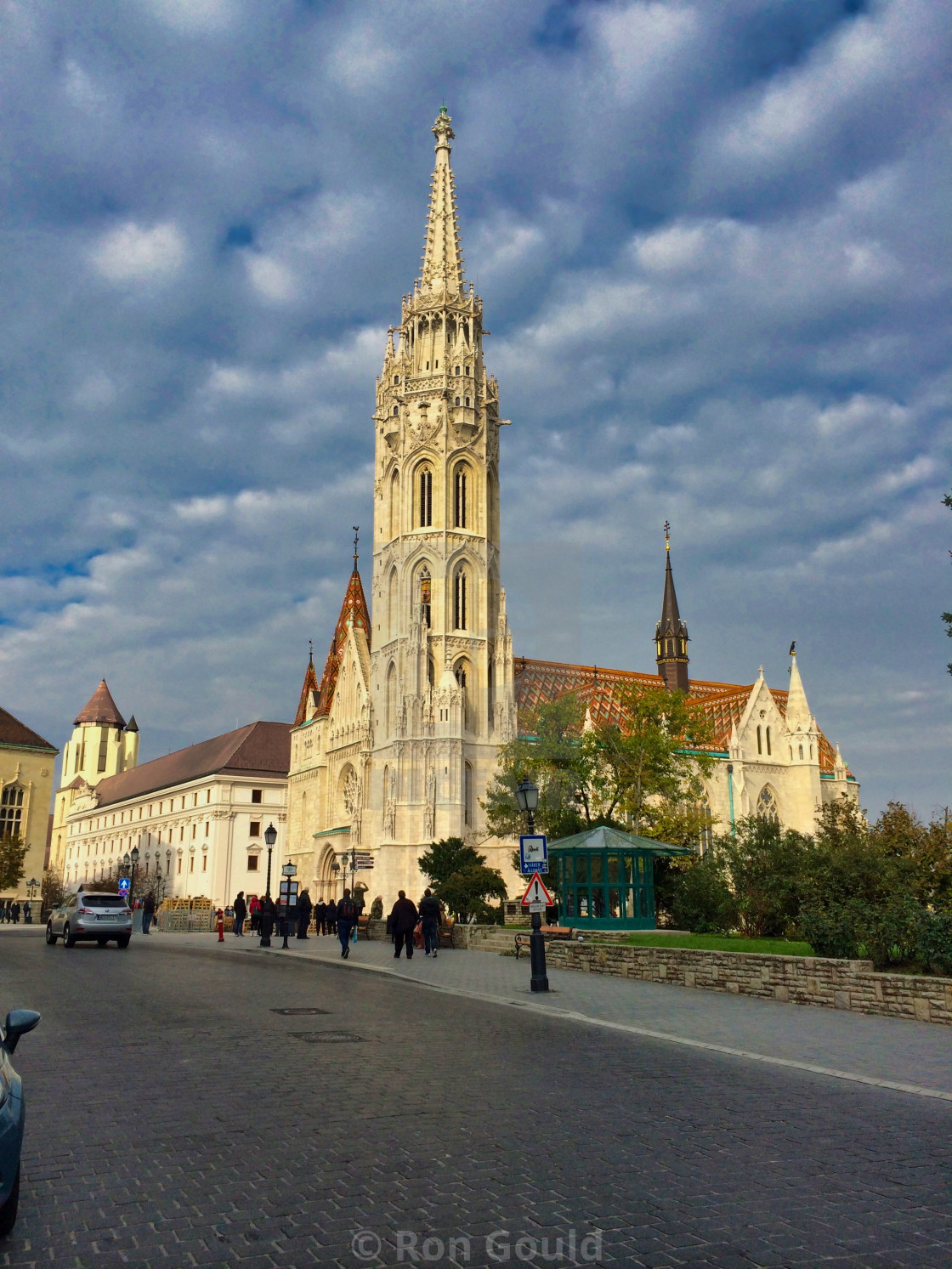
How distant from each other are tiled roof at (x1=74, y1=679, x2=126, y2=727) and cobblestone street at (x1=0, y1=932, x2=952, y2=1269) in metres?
143

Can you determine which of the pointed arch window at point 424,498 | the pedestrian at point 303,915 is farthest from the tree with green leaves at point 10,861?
the pedestrian at point 303,915

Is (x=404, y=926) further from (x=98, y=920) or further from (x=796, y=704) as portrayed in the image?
(x=796, y=704)

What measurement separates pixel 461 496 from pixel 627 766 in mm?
30171

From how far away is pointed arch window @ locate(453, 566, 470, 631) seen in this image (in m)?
62.2

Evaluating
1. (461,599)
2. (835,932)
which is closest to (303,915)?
(835,932)

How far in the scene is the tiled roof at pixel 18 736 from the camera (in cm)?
8600

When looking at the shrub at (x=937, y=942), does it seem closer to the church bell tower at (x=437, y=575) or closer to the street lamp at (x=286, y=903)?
the street lamp at (x=286, y=903)

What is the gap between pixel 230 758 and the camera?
9131 cm

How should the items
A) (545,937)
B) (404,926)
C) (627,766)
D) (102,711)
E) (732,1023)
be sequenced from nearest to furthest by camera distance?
(732,1023), (545,937), (404,926), (627,766), (102,711)

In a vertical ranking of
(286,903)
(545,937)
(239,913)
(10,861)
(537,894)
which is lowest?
(545,937)

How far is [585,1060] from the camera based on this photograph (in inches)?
397

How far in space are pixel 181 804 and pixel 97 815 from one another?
31.7 m

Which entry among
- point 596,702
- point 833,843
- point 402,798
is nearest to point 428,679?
point 402,798

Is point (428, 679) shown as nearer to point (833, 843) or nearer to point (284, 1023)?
point (833, 843)
